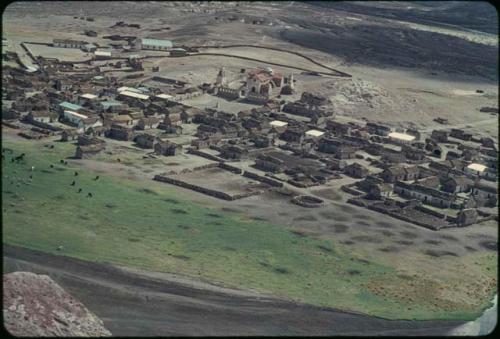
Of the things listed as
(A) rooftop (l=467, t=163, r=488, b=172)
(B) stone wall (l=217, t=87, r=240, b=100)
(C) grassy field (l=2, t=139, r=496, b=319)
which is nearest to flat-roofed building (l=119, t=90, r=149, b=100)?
(B) stone wall (l=217, t=87, r=240, b=100)

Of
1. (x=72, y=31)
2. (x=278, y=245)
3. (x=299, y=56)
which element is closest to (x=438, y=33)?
(x=299, y=56)

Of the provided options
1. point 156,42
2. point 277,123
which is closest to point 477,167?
point 277,123

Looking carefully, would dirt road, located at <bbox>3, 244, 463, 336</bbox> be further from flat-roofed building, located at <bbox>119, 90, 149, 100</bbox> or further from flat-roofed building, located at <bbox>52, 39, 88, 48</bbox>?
flat-roofed building, located at <bbox>52, 39, 88, 48</bbox>

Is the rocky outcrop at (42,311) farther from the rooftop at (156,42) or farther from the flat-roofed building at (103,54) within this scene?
the rooftop at (156,42)

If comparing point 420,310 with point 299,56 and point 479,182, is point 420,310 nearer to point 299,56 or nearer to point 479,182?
point 479,182

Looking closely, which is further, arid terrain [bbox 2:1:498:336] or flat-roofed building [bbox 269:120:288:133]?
flat-roofed building [bbox 269:120:288:133]

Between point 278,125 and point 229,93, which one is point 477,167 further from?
point 229,93

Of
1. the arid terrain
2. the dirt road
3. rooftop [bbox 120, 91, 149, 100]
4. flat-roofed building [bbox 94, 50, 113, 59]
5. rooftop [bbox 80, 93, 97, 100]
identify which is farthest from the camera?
flat-roofed building [bbox 94, 50, 113, 59]

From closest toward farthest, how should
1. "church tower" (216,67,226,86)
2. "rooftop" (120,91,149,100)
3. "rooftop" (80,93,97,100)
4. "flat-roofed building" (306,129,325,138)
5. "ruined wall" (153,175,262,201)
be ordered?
1. "ruined wall" (153,175,262,201)
2. "flat-roofed building" (306,129,325,138)
3. "rooftop" (80,93,97,100)
4. "rooftop" (120,91,149,100)
5. "church tower" (216,67,226,86)
